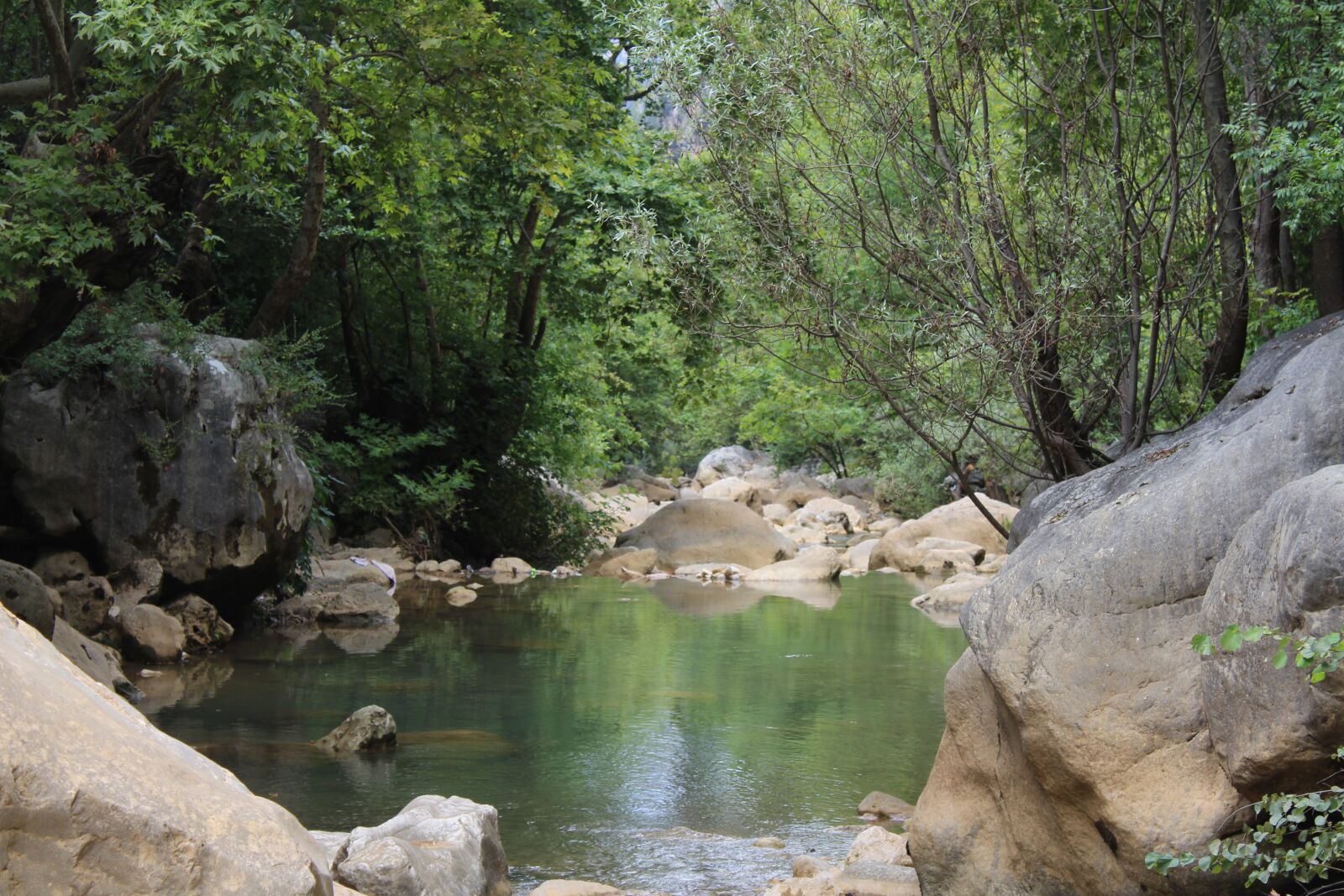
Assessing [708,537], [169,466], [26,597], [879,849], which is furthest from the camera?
[708,537]

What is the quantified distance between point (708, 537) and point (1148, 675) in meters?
17.4

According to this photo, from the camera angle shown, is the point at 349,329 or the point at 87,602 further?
the point at 349,329

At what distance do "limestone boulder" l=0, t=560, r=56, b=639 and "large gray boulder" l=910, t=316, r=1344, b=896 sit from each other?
6.13 m

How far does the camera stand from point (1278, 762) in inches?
156

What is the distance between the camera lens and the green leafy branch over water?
3406 mm

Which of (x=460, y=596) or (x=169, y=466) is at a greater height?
(x=169, y=466)

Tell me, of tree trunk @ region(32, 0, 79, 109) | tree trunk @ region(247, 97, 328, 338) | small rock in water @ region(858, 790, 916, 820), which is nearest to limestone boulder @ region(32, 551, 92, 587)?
tree trunk @ region(247, 97, 328, 338)

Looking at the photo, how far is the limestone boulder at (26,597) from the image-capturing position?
8.35 meters

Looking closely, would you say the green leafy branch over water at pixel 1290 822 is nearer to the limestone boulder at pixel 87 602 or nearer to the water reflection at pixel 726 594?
the limestone boulder at pixel 87 602

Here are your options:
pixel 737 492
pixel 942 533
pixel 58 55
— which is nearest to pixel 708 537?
pixel 942 533

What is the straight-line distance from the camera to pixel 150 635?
11.2 metres

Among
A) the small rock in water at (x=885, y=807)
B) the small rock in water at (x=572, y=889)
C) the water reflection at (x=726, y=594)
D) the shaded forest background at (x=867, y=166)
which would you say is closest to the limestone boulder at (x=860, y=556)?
the water reflection at (x=726, y=594)

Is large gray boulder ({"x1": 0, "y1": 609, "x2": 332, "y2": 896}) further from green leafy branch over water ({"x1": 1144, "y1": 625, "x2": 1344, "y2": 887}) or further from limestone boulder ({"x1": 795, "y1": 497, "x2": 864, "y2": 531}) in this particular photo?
limestone boulder ({"x1": 795, "y1": 497, "x2": 864, "y2": 531})

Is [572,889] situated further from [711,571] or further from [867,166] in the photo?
[711,571]
